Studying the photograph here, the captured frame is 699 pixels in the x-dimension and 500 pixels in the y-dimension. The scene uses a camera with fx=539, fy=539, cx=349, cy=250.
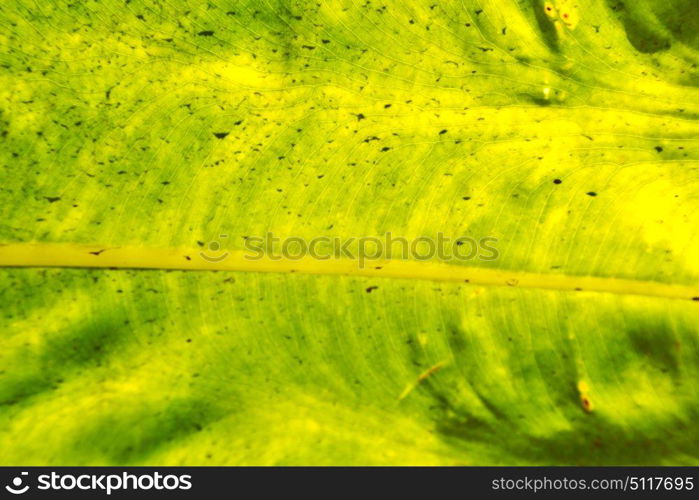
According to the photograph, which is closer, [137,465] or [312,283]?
[137,465]

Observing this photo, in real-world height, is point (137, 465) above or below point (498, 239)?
below

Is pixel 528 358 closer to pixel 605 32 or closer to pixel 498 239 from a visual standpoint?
pixel 498 239

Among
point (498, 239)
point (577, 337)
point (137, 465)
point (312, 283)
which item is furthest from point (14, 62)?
point (577, 337)
